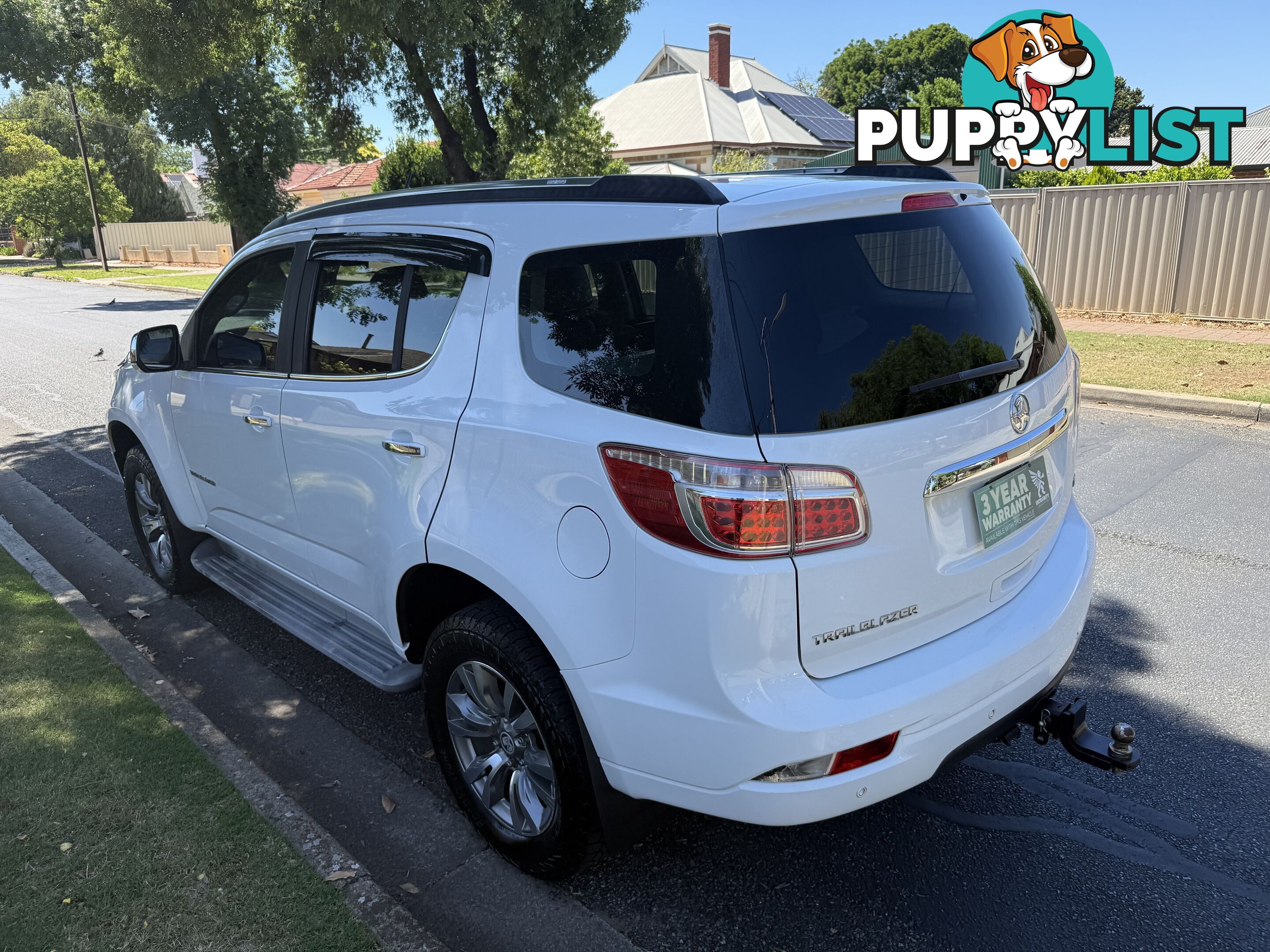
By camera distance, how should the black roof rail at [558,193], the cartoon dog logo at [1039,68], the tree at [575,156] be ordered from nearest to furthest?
1. the black roof rail at [558,193]
2. the cartoon dog logo at [1039,68]
3. the tree at [575,156]

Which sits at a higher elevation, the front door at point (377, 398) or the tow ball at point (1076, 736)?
the front door at point (377, 398)

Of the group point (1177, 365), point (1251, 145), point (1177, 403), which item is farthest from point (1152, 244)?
point (1251, 145)

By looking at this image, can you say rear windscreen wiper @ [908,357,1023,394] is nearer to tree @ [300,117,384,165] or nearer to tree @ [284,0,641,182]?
tree @ [284,0,641,182]

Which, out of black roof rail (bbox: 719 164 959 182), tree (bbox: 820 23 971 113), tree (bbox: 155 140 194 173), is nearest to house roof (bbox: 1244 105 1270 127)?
tree (bbox: 820 23 971 113)

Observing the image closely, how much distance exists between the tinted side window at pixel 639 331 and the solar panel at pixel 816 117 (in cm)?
4066

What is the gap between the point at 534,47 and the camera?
17.1 metres

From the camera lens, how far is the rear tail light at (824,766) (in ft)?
7.35

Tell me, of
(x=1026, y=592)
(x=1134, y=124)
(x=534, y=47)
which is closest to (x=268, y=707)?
(x=1026, y=592)

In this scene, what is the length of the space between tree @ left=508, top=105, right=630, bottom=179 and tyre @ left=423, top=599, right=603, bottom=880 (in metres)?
20.9

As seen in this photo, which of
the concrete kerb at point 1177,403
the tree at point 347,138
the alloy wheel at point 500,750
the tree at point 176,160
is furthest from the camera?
the tree at point 176,160

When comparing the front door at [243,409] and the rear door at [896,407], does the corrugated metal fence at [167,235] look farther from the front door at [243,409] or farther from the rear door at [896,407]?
the rear door at [896,407]

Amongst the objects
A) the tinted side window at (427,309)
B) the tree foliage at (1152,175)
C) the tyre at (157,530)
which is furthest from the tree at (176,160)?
the tinted side window at (427,309)

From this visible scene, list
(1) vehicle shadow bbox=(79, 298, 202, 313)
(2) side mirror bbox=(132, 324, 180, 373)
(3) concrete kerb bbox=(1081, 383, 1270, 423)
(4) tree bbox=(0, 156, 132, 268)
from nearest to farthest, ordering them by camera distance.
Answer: (2) side mirror bbox=(132, 324, 180, 373)
(3) concrete kerb bbox=(1081, 383, 1270, 423)
(1) vehicle shadow bbox=(79, 298, 202, 313)
(4) tree bbox=(0, 156, 132, 268)

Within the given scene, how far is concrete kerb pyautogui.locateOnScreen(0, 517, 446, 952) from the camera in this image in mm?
2674
